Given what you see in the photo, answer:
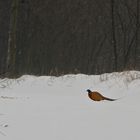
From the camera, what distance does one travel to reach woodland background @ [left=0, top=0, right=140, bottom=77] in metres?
32.9

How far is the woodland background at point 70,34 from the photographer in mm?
32938

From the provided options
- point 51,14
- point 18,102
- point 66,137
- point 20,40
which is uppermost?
point 66,137

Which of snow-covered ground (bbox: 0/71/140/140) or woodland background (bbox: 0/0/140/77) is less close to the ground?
snow-covered ground (bbox: 0/71/140/140)

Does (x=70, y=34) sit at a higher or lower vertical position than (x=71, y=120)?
lower

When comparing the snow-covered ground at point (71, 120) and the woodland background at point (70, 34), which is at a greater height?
the snow-covered ground at point (71, 120)

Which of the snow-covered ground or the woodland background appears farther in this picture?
the woodland background

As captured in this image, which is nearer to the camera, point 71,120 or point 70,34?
point 71,120

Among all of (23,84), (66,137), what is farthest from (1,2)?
(66,137)

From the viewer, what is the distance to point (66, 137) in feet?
17.0

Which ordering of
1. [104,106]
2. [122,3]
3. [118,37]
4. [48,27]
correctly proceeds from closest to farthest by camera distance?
1. [104,106]
2. [122,3]
3. [118,37]
4. [48,27]

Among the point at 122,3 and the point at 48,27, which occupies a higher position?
the point at 122,3

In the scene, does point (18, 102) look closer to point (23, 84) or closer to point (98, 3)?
point (23, 84)

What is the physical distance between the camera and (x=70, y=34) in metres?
39.4

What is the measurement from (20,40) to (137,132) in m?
32.7
